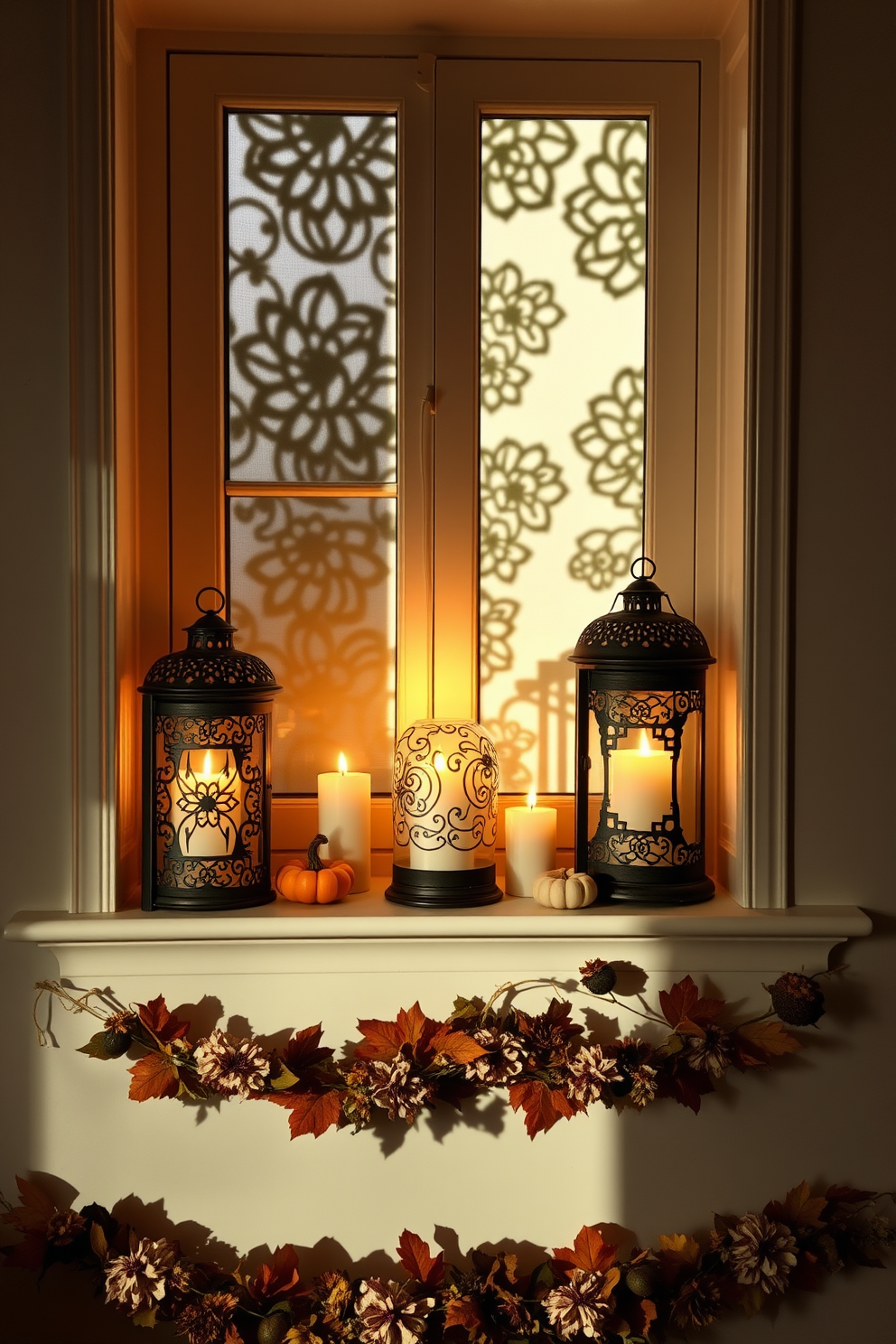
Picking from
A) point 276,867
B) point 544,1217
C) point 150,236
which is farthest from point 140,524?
point 544,1217

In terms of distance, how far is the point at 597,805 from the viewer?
175cm

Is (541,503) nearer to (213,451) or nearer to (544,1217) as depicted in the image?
(213,451)

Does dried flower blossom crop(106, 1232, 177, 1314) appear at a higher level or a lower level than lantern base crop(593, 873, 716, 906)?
lower

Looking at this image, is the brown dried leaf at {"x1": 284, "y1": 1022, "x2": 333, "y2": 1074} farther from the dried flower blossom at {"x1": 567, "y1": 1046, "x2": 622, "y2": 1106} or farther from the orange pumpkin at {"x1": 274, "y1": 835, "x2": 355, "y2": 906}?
the dried flower blossom at {"x1": 567, "y1": 1046, "x2": 622, "y2": 1106}

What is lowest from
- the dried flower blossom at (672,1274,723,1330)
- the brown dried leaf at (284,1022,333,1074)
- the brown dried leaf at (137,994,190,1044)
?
the dried flower blossom at (672,1274,723,1330)

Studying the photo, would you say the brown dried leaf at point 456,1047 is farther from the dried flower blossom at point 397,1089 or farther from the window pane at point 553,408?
the window pane at point 553,408

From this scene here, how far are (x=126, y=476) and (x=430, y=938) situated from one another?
2.62ft

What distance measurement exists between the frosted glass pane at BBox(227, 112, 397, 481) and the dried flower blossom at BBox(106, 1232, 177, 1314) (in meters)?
1.12

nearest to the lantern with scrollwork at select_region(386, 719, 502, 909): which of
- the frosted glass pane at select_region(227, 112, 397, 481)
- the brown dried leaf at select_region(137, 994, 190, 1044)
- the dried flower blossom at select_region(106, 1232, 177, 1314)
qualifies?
the brown dried leaf at select_region(137, 994, 190, 1044)

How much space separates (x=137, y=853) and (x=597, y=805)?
2.31ft

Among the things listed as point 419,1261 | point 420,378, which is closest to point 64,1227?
point 419,1261

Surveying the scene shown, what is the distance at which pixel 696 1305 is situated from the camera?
61.9 inches

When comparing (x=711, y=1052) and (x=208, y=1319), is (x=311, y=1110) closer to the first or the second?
(x=208, y=1319)

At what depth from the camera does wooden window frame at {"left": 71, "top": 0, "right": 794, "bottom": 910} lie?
5.20 ft
